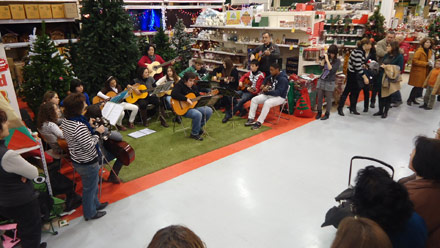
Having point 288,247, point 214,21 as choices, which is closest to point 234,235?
point 288,247

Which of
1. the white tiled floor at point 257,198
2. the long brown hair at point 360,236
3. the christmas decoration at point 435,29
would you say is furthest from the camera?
the christmas decoration at point 435,29

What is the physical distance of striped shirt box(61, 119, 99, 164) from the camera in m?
3.11

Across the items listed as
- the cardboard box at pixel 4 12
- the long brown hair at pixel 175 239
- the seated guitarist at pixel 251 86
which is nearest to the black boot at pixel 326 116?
the seated guitarist at pixel 251 86

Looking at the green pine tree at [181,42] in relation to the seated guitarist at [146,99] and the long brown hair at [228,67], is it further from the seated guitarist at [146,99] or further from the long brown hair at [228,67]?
the seated guitarist at [146,99]

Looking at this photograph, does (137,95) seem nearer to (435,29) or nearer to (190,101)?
(190,101)

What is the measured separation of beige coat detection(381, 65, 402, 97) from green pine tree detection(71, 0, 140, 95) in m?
5.29

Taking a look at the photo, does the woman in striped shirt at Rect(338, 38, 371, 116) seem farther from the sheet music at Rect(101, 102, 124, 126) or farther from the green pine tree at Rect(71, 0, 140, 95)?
the sheet music at Rect(101, 102, 124, 126)

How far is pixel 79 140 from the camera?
10.3 ft

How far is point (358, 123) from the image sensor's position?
21.4ft

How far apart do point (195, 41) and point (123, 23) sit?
394 cm

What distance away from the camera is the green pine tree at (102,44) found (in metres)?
6.05

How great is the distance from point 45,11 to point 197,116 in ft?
16.0

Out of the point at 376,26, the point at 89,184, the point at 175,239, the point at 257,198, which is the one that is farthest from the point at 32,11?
the point at 376,26

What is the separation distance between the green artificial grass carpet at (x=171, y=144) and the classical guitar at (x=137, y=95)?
59cm
